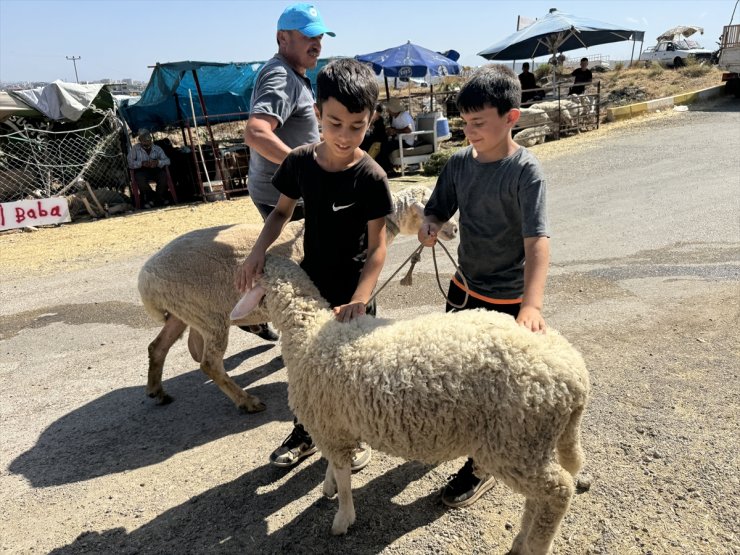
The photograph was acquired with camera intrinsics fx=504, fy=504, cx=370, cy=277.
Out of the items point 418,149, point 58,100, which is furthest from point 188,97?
point 418,149

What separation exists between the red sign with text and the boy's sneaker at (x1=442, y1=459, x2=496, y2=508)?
10973 mm

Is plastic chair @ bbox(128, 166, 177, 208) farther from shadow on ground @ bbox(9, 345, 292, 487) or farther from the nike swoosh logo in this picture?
the nike swoosh logo

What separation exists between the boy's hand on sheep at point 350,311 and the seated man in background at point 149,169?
11399mm

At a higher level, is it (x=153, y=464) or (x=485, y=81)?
(x=485, y=81)

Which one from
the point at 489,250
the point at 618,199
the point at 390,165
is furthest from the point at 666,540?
the point at 390,165

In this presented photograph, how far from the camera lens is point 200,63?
12.0 metres

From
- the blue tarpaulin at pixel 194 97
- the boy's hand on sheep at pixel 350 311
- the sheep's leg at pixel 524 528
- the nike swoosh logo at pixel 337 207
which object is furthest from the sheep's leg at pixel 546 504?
the blue tarpaulin at pixel 194 97

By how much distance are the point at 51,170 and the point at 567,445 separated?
1296cm

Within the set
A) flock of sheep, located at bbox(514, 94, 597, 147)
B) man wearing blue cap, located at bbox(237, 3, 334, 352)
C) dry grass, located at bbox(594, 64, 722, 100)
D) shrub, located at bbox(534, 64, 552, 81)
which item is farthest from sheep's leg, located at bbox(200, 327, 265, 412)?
shrub, located at bbox(534, 64, 552, 81)

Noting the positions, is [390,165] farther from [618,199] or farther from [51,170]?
[51,170]

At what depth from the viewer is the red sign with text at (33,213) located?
10.2m

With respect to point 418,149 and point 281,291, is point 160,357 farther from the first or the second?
point 418,149

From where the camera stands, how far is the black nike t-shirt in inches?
96.0

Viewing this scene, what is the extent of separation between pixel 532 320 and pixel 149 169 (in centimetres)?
1236
